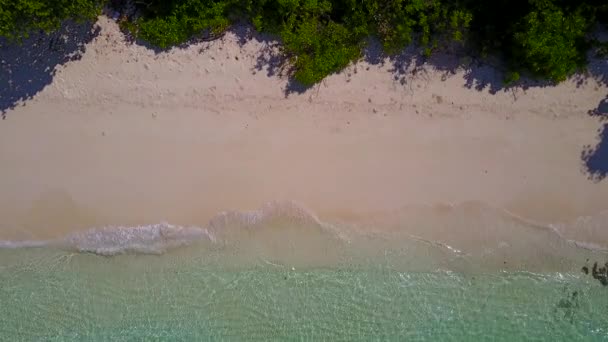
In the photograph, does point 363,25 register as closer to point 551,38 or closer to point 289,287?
point 551,38

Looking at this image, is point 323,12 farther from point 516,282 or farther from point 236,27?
point 516,282

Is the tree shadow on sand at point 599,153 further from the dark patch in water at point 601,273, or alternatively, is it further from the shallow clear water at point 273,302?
the shallow clear water at point 273,302

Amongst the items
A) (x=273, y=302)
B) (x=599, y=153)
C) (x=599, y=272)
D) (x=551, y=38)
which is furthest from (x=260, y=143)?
(x=599, y=272)

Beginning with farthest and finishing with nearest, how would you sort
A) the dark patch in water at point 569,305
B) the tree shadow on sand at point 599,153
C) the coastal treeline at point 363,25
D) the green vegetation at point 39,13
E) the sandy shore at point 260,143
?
the dark patch in water at point 569,305, the sandy shore at point 260,143, the tree shadow on sand at point 599,153, the coastal treeline at point 363,25, the green vegetation at point 39,13

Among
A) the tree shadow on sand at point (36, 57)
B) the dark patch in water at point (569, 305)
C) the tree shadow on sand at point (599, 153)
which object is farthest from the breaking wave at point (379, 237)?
the tree shadow on sand at point (36, 57)

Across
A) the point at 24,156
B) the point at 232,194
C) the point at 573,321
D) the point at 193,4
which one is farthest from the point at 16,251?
the point at 573,321
